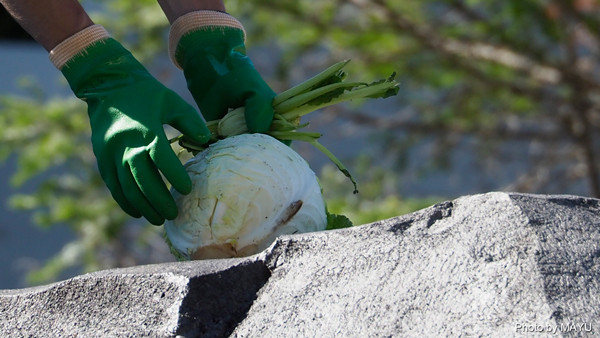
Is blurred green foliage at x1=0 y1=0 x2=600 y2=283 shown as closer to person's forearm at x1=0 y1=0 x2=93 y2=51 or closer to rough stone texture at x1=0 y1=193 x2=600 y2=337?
person's forearm at x1=0 y1=0 x2=93 y2=51

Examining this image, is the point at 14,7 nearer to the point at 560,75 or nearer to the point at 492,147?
the point at 560,75

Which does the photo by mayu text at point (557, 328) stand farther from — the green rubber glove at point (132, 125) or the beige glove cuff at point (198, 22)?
the beige glove cuff at point (198, 22)

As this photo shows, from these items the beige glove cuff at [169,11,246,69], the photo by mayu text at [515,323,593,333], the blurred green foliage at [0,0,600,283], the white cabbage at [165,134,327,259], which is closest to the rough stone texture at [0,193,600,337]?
the photo by mayu text at [515,323,593,333]

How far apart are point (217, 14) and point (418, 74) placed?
11.4ft

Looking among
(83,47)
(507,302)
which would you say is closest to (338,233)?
(507,302)

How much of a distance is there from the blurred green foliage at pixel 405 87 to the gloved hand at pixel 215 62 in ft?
8.12

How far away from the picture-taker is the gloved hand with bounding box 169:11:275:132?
2.10 m

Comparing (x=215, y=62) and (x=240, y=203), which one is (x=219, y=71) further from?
(x=240, y=203)

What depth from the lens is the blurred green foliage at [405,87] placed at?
5.07 meters

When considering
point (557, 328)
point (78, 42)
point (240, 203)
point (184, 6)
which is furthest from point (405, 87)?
point (557, 328)

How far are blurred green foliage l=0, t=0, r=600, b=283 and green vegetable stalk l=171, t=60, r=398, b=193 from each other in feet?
8.24

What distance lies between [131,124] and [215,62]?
406 millimetres

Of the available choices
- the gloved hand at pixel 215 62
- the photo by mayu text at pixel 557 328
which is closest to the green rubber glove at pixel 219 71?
the gloved hand at pixel 215 62

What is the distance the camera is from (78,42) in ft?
6.51
